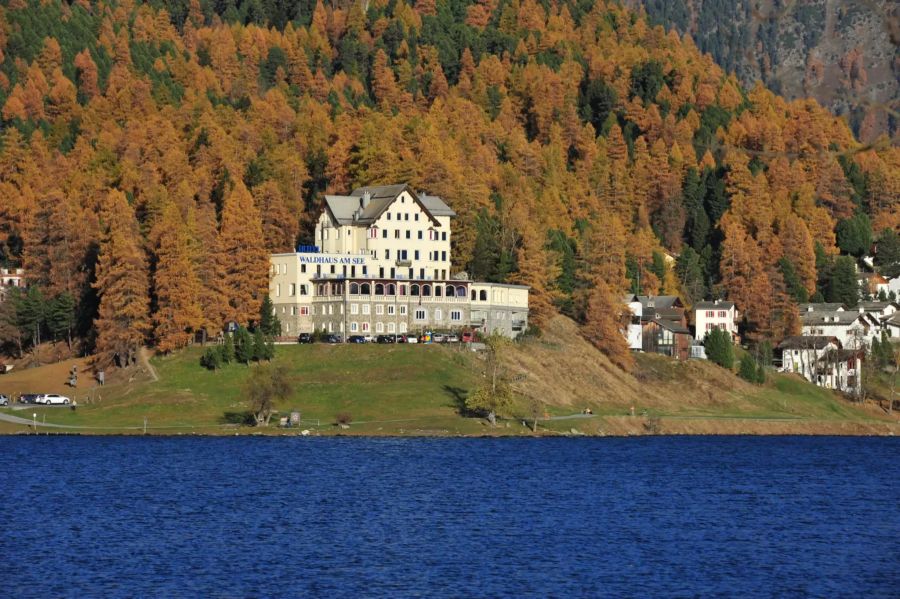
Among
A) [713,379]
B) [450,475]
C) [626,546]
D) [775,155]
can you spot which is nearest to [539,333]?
[713,379]

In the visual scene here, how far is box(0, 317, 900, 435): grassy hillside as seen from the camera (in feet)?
422

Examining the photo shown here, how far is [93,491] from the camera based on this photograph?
8400 cm

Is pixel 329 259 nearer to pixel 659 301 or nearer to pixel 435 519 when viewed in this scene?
pixel 659 301

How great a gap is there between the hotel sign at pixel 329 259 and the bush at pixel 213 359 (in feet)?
57.2

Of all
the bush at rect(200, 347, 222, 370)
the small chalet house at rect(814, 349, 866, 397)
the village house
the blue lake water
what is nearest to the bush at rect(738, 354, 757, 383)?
the small chalet house at rect(814, 349, 866, 397)

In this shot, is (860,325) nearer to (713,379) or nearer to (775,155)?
(713,379)

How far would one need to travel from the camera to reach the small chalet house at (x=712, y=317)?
188m

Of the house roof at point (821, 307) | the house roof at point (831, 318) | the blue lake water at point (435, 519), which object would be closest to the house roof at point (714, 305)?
the house roof at point (831, 318)

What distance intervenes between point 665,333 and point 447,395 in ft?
158

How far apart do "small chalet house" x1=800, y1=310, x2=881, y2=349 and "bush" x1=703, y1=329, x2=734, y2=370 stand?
22.8 metres

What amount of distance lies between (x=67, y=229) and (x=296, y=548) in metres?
111

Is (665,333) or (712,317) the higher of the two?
(712,317)

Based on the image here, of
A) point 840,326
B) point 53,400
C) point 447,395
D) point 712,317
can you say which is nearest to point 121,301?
point 53,400

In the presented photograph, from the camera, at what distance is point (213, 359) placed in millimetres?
141625
